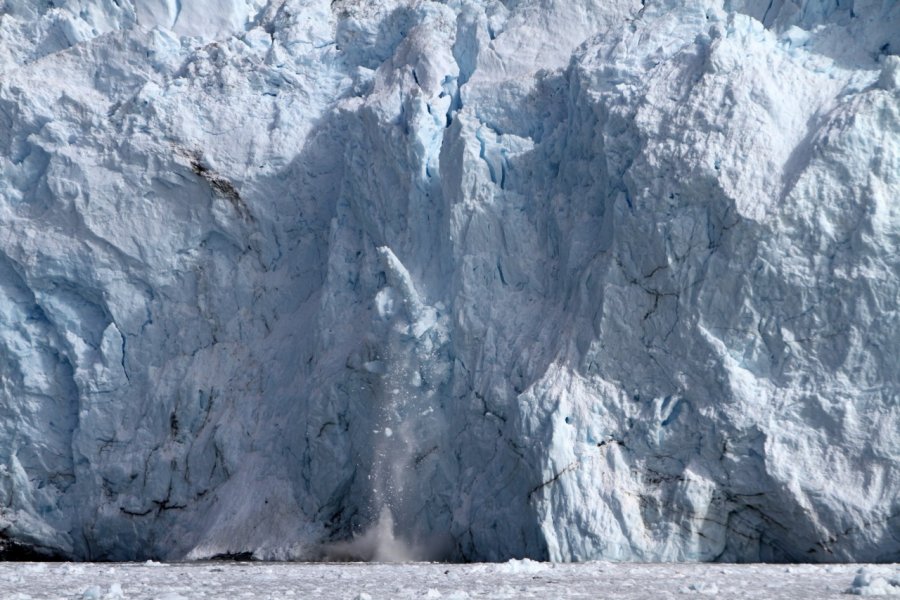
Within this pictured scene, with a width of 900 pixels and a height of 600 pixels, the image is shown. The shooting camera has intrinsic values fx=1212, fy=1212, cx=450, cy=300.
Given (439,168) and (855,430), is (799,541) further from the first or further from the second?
(439,168)

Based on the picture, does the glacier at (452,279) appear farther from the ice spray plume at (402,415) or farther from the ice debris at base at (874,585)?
the ice debris at base at (874,585)

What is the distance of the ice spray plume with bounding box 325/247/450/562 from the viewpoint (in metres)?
14.8

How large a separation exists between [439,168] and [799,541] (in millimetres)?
6653

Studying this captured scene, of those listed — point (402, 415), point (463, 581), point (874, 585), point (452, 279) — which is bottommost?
point (874, 585)

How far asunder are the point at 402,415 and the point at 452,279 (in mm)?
1794

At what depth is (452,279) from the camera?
1507 centimetres

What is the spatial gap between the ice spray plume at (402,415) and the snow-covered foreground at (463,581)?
101 inches

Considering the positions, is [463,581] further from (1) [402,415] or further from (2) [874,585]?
(1) [402,415]

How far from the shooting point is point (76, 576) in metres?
10.6

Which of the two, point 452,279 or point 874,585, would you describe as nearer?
point 874,585

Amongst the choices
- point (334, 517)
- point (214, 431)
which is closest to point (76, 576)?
point (334, 517)

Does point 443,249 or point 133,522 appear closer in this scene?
point 443,249

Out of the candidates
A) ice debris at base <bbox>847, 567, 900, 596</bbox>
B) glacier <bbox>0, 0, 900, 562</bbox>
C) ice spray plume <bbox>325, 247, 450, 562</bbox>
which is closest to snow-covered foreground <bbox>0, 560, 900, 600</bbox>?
ice debris at base <bbox>847, 567, 900, 596</bbox>

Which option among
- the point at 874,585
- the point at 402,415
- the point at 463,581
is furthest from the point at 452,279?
the point at 874,585
